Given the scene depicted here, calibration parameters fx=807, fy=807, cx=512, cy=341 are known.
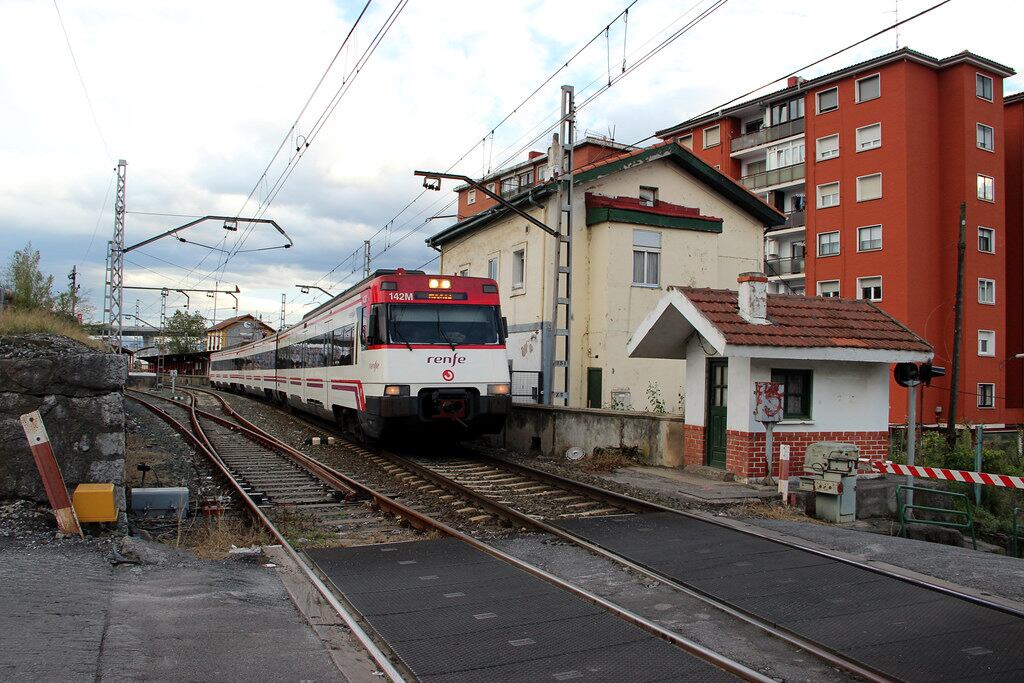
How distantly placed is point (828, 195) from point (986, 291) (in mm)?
7661

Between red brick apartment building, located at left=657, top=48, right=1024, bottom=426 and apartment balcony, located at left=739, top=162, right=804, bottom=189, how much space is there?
9.21 ft

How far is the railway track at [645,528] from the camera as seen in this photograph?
4820 millimetres

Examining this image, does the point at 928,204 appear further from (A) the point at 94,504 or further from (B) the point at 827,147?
(A) the point at 94,504

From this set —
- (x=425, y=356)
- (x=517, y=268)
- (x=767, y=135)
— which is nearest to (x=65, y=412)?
(x=425, y=356)

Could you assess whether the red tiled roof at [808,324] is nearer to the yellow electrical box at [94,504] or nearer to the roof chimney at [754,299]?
the roof chimney at [754,299]

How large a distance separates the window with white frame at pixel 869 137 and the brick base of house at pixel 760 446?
82.7 ft

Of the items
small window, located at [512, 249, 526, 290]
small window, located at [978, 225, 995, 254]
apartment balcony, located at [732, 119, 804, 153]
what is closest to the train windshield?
small window, located at [512, 249, 526, 290]

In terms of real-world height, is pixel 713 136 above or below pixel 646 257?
above

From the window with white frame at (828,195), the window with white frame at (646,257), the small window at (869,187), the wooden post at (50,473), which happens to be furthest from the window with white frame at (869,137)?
the wooden post at (50,473)

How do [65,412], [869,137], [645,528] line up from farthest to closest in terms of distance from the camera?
[869,137] → [645,528] → [65,412]

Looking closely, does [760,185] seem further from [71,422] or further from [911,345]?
[71,422]

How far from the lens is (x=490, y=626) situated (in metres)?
5.07

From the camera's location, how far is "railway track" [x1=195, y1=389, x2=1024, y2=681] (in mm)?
4820

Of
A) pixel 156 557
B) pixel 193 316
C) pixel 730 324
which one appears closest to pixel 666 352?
pixel 730 324
